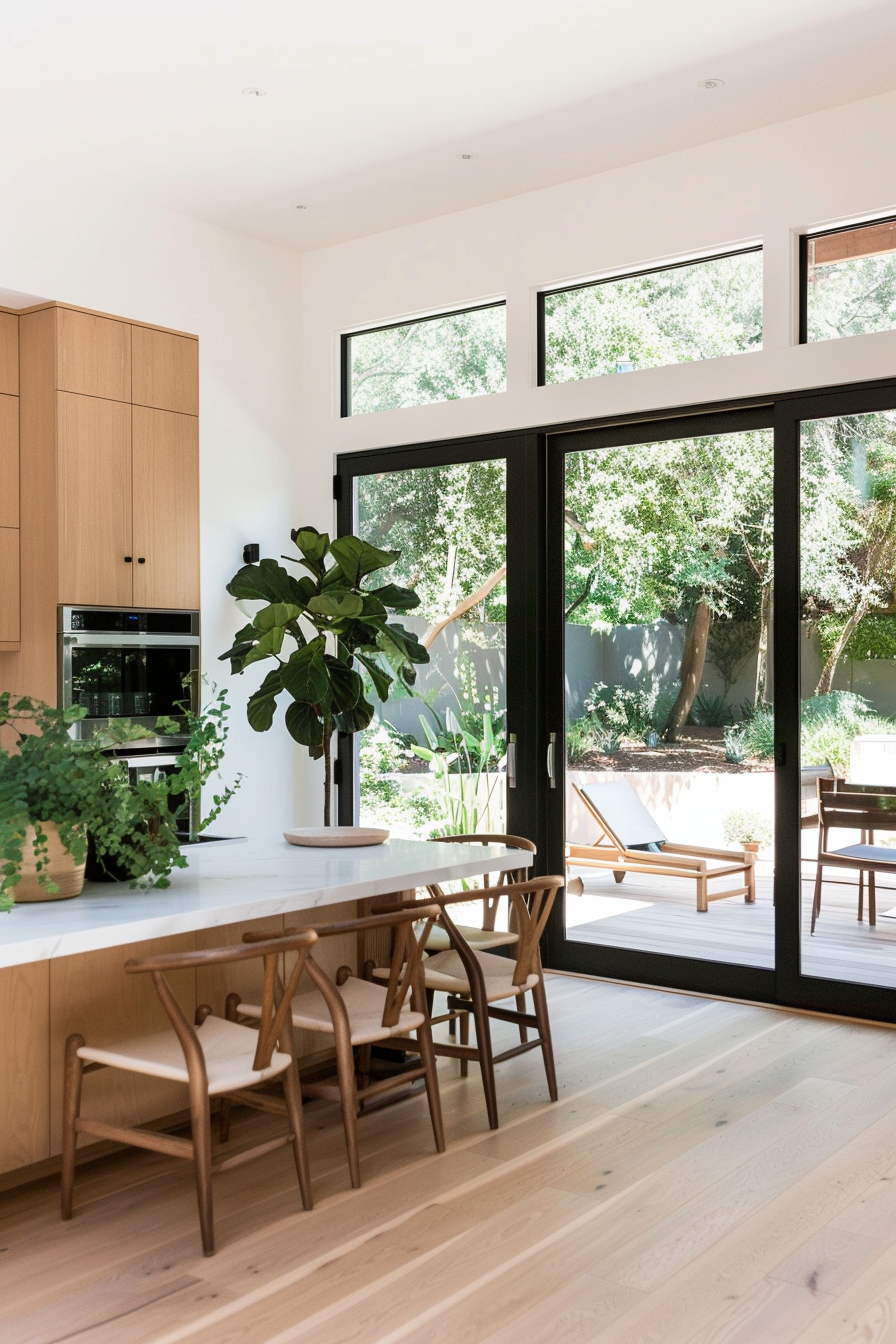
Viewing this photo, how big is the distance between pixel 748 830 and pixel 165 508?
3.11m

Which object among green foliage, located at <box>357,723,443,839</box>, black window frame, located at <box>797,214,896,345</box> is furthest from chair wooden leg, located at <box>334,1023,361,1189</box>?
black window frame, located at <box>797,214,896,345</box>

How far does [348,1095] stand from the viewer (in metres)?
3.33

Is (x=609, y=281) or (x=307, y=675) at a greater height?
(x=609, y=281)

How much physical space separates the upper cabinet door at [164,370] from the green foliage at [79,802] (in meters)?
2.97

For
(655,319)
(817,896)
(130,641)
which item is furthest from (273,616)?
(817,896)

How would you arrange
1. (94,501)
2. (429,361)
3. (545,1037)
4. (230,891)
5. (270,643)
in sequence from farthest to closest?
(429,361), (94,501), (270,643), (545,1037), (230,891)

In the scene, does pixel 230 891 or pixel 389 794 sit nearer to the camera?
pixel 230 891

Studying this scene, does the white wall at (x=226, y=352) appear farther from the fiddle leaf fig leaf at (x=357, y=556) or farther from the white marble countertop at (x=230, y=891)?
the white marble countertop at (x=230, y=891)

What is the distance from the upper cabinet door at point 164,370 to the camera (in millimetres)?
5945

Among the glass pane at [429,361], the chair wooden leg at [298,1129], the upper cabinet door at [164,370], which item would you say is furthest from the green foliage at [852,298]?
the chair wooden leg at [298,1129]

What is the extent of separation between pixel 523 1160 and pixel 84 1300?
129 centimetres

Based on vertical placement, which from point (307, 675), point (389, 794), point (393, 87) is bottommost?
point (389, 794)

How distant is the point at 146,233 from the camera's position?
237 inches

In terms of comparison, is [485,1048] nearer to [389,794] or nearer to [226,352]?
[389,794]
